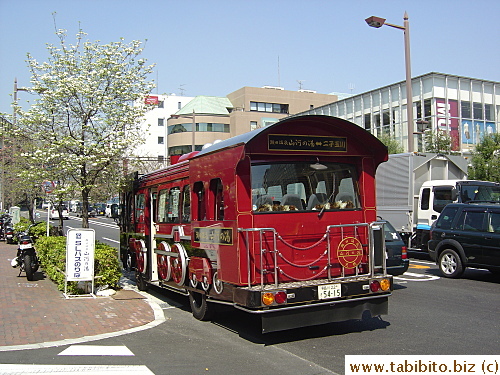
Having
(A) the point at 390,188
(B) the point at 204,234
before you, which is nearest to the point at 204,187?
(B) the point at 204,234


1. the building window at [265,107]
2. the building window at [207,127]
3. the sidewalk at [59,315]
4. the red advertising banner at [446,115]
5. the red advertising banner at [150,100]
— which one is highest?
the building window at [265,107]

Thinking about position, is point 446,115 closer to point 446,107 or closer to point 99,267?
point 446,107

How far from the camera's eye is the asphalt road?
20.6 ft

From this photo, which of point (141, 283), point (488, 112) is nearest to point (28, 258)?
point (141, 283)

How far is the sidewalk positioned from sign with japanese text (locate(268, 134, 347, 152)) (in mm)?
3747

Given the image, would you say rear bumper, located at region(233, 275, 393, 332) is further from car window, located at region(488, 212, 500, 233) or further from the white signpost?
car window, located at region(488, 212, 500, 233)

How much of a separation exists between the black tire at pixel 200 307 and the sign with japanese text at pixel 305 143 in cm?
287

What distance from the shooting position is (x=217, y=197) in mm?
7852

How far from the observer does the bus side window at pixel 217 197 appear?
767 cm

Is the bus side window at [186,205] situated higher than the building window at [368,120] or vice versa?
the building window at [368,120]

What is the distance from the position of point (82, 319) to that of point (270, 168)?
4.20 meters

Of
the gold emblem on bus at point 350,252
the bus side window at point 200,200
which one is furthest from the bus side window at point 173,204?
the gold emblem on bus at point 350,252

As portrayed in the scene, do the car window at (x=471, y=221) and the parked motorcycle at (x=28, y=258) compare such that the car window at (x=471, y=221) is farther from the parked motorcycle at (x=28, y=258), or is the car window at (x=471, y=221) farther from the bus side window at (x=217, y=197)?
the parked motorcycle at (x=28, y=258)

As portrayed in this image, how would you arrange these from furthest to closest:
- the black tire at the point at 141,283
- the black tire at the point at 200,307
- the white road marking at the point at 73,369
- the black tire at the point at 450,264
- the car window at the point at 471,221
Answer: the black tire at the point at 450,264
the car window at the point at 471,221
the black tire at the point at 141,283
the black tire at the point at 200,307
the white road marking at the point at 73,369
